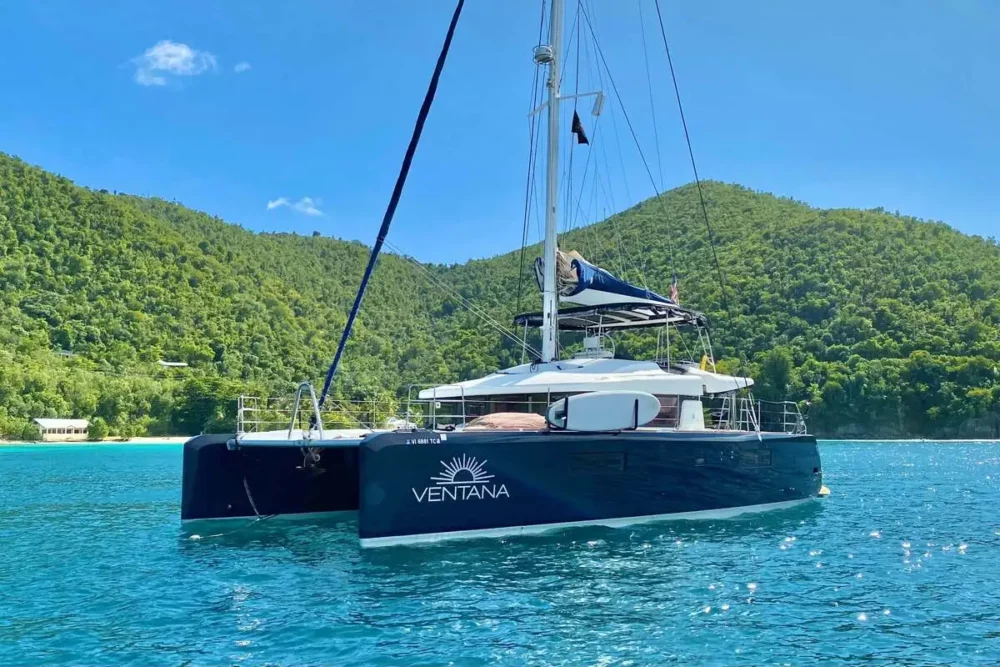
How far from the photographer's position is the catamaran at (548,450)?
9844 mm

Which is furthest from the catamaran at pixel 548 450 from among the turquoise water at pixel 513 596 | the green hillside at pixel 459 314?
the green hillside at pixel 459 314

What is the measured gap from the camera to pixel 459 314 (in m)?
82.7

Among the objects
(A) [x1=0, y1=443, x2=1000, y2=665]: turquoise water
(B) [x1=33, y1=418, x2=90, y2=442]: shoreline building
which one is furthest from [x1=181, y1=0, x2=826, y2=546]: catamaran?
(B) [x1=33, y1=418, x2=90, y2=442]: shoreline building

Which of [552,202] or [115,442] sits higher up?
[552,202]

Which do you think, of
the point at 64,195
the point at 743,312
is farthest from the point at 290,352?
the point at 743,312

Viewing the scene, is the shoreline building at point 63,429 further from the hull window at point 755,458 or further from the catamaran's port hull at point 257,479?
the hull window at point 755,458

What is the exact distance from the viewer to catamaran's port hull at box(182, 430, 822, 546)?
966 cm

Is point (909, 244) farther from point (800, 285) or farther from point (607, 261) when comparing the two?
point (607, 261)

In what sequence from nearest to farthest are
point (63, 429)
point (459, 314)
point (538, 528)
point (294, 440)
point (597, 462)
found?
1. point (538, 528)
2. point (597, 462)
3. point (294, 440)
4. point (63, 429)
5. point (459, 314)

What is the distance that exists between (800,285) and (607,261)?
18.8 metres

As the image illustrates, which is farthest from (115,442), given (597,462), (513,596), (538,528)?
(513,596)

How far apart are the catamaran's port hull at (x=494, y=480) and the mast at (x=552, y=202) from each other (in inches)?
111

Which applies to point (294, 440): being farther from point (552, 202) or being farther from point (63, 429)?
point (63, 429)

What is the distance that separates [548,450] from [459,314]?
72568mm
